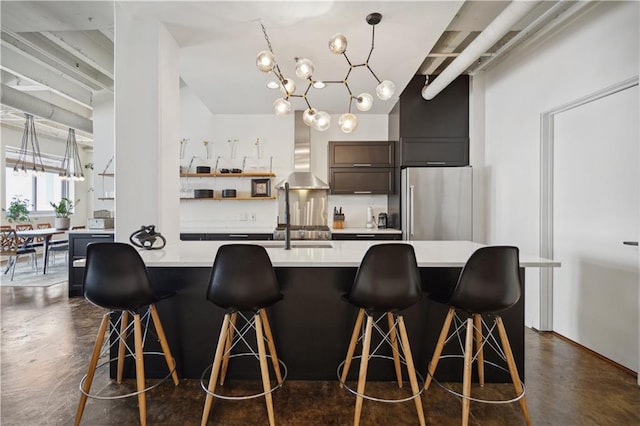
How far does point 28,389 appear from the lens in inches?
84.8

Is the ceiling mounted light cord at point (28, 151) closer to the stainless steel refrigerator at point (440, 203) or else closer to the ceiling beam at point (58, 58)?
the ceiling beam at point (58, 58)

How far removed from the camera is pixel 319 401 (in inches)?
78.4

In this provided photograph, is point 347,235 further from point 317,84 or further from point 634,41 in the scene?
point 634,41

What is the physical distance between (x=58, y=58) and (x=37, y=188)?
19.4 ft

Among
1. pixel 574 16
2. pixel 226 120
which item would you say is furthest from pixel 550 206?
pixel 226 120

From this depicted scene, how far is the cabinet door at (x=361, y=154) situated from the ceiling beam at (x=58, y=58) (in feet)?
11.4

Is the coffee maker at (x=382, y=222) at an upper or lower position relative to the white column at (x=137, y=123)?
lower

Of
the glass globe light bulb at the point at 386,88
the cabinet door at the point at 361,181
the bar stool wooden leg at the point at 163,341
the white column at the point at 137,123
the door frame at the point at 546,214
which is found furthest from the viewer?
the cabinet door at the point at 361,181

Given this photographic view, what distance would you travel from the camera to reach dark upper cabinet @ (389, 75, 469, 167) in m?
4.25

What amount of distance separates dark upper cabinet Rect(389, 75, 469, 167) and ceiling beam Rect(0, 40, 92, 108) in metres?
4.71

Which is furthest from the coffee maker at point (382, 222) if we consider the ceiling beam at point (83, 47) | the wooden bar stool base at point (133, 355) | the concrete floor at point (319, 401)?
the ceiling beam at point (83, 47)

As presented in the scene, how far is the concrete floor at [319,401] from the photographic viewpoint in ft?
6.04

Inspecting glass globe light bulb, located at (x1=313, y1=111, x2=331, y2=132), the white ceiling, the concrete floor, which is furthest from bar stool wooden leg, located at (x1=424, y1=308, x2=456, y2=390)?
the white ceiling

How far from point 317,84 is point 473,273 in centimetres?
182
